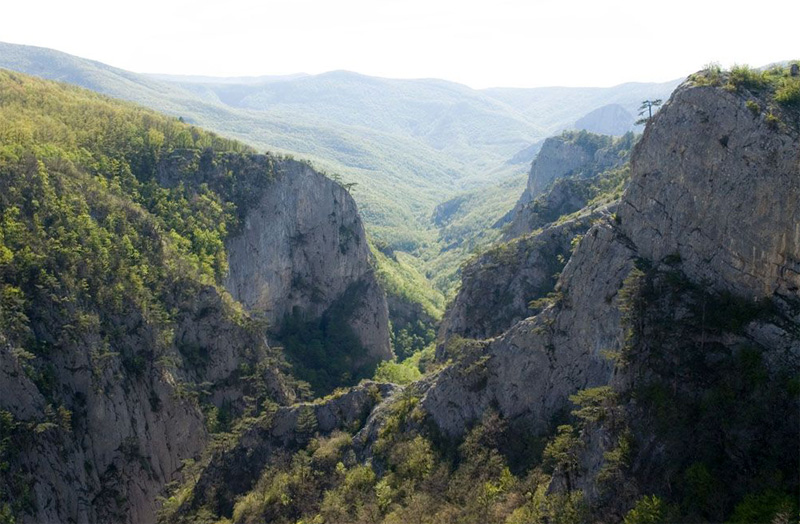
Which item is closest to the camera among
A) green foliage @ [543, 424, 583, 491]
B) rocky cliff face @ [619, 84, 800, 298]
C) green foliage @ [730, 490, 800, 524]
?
green foliage @ [730, 490, 800, 524]

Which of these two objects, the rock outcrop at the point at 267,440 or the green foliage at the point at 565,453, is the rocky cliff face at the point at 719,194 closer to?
the green foliage at the point at 565,453

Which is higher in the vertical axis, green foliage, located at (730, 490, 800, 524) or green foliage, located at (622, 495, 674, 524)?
green foliage, located at (730, 490, 800, 524)

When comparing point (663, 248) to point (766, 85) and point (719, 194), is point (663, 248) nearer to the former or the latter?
point (719, 194)

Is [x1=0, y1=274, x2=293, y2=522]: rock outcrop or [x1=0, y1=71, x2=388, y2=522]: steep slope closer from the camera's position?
[x1=0, y1=274, x2=293, y2=522]: rock outcrop

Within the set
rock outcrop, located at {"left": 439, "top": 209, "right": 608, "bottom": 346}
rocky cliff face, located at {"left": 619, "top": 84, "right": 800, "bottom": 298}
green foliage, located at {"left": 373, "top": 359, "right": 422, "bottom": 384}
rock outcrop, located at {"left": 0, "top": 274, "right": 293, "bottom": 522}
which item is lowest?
green foliage, located at {"left": 373, "top": 359, "right": 422, "bottom": 384}

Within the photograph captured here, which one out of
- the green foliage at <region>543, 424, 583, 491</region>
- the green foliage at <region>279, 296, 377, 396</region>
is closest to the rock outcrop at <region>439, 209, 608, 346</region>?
the green foliage at <region>279, 296, 377, 396</region>

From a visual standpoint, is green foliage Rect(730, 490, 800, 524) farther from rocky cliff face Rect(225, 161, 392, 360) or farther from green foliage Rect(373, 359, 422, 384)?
rocky cliff face Rect(225, 161, 392, 360)

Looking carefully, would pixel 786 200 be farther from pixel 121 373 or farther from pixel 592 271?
pixel 121 373
